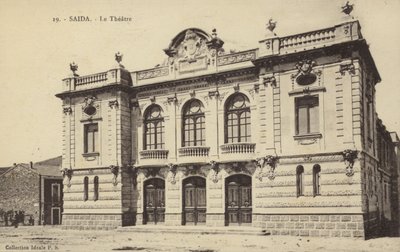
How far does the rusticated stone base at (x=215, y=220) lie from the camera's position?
76.3 feet

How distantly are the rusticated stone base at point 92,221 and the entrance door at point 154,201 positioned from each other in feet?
4.98

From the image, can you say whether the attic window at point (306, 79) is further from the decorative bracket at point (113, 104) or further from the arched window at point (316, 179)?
the decorative bracket at point (113, 104)

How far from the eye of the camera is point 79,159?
27109mm

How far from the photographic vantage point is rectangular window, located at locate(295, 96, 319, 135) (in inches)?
829

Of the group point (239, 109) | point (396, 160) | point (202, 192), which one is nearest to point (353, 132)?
point (239, 109)

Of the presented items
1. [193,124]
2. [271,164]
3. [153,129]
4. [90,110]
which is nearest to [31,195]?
[90,110]

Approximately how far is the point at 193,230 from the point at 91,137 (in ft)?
27.7

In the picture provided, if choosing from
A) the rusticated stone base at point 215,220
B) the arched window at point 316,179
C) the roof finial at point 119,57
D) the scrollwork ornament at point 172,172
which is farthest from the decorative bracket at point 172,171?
the arched window at point 316,179

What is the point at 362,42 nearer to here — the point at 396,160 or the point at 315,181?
the point at 315,181

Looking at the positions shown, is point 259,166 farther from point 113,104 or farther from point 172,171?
point 113,104

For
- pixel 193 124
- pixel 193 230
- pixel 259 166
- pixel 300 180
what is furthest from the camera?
pixel 193 124

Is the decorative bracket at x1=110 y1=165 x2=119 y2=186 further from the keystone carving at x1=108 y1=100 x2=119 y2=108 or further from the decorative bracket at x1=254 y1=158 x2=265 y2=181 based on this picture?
the decorative bracket at x1=254 y1=158 x2=265 y2=181

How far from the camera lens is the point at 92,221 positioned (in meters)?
26.2

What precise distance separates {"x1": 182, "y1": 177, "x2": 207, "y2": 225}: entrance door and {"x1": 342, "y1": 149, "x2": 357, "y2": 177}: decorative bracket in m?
7.43
